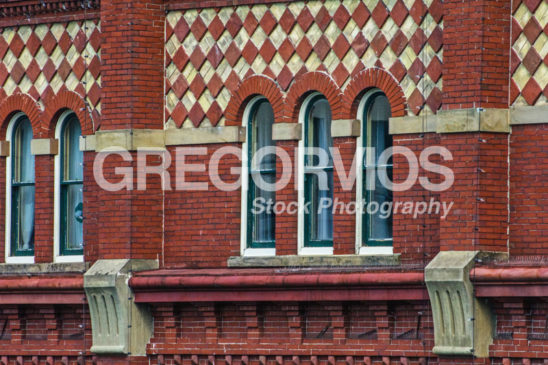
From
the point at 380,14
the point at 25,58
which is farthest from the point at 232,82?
the point at 25,58

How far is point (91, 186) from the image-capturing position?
85.4 ft

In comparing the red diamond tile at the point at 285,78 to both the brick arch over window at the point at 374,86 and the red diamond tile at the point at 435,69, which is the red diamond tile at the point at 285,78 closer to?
the brick arch over window at the point at 374,86

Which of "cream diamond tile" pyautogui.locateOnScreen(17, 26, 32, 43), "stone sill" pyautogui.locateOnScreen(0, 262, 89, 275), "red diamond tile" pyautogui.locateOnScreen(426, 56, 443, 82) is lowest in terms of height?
"stone sill" pyautogui.locateOnScreen(0, 262, 89, 275)

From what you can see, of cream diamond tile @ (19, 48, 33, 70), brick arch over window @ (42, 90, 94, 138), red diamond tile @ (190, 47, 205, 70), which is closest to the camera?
red diamond tile @ (190, 47, 205, 70)

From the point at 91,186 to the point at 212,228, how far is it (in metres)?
2.28

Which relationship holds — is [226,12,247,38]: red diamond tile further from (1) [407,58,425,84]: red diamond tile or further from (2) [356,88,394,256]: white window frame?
(1) [407,58,425,84]: red diamond tile

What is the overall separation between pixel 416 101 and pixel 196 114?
145 inches

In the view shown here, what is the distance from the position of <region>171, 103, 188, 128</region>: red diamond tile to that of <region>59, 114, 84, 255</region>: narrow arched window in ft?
6.44

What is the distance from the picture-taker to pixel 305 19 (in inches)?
956

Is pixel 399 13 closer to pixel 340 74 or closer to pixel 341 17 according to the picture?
pixel 341 17

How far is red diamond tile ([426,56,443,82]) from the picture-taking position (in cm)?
2289

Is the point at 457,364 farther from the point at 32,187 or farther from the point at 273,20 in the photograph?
the point at 32,187

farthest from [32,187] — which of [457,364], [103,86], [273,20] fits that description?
[457,364]

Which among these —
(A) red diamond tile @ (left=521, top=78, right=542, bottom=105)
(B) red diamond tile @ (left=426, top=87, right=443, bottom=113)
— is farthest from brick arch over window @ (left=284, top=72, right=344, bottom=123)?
(A) red diamond tile @ (left=521, top=78, right=542, bottom=105)
